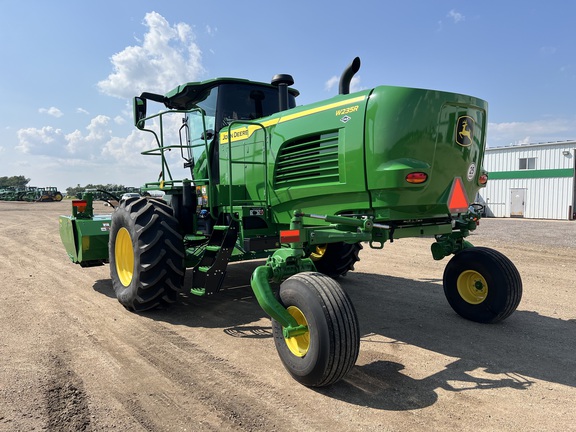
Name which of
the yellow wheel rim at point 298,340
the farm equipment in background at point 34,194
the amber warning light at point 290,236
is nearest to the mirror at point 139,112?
the amber warning light at point 290,236

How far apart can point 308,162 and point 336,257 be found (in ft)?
9.28

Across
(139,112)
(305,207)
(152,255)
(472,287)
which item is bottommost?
(472,287)

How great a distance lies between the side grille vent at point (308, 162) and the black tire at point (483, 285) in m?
2.13

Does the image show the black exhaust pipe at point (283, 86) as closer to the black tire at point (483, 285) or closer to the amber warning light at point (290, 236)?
the amber warning light at point (290, 236)

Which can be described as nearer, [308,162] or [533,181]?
[308,162]

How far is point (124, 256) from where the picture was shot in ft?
18.6

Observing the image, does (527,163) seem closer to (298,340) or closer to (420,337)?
(420,337)

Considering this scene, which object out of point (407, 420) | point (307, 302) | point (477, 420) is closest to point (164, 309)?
point (307, 302)

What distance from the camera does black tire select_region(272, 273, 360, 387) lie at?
10.3 feet

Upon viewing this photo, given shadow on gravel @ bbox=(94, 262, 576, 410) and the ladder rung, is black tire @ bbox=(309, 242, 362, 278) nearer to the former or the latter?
shadow on gravel @ bbox=(94, 262, 576, 410)

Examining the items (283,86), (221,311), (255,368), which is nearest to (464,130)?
(283,86)

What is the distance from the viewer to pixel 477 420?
9.34ft

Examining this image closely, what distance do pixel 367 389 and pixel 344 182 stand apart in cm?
186

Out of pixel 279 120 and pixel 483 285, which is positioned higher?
pixel 279 120
